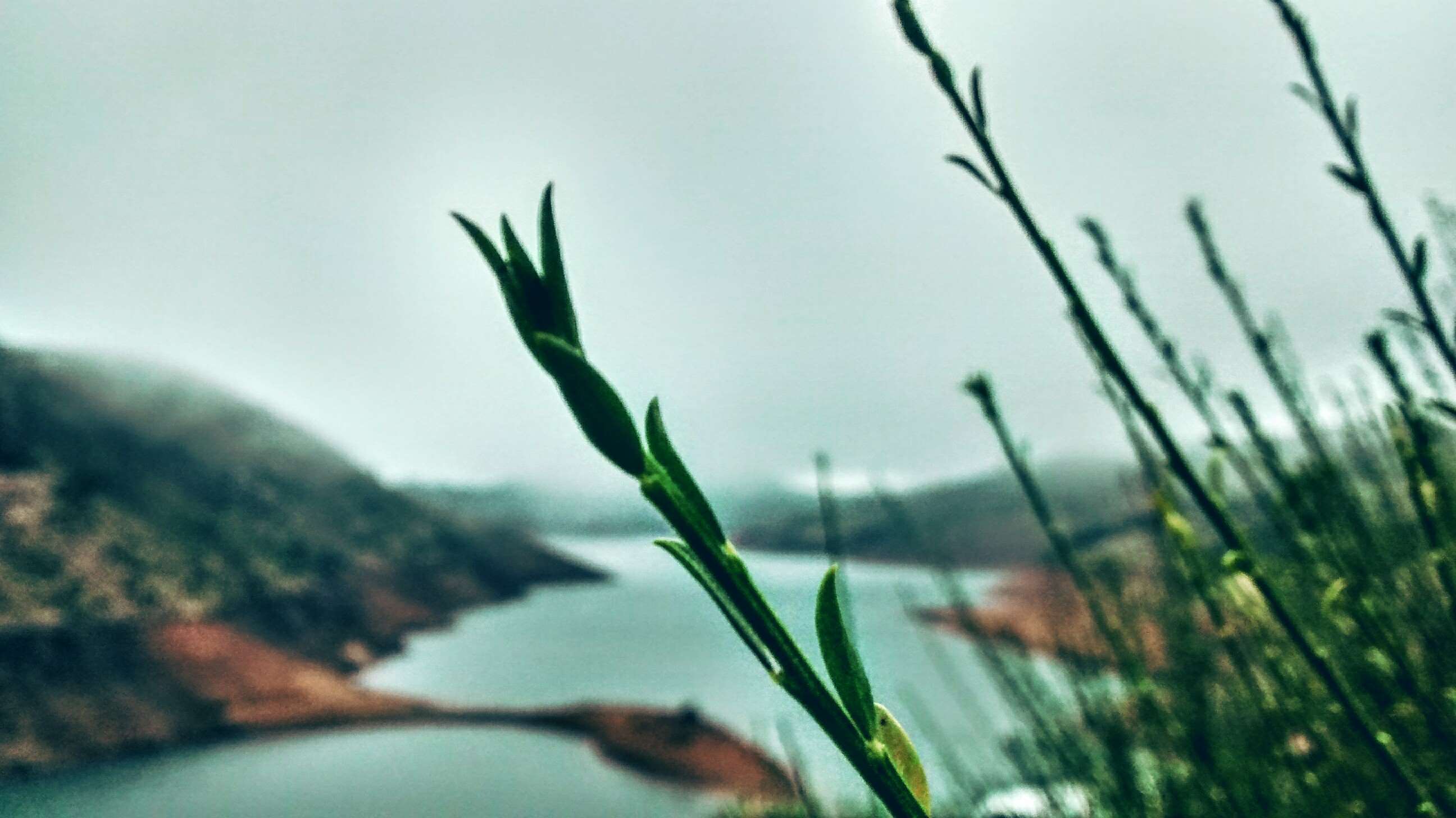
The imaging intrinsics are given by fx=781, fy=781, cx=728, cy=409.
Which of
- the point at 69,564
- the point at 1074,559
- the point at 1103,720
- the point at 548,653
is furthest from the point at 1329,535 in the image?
the point at 69,564

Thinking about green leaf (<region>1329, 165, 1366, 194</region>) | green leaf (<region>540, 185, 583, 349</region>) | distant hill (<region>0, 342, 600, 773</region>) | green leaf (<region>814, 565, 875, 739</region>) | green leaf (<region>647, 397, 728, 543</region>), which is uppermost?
distant hill (<region>0, 342, 600, 773</region>)

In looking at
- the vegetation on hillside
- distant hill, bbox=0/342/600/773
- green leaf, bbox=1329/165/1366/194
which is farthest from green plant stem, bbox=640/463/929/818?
distant hill, bbox=0/342/600/773

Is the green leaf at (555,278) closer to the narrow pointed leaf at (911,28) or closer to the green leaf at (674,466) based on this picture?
the green leaf at (674,466)

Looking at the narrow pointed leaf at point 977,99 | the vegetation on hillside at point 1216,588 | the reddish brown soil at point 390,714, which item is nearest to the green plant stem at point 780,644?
the vegetation on hillside at point 1216,588

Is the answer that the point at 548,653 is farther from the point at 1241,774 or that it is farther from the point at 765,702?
the point at 1241,774

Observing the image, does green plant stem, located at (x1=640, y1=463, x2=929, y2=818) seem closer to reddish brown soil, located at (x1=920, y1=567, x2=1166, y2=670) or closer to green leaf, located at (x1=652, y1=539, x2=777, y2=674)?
green leaf, located at (x1=652, y1=539, x2=777, y2=674)

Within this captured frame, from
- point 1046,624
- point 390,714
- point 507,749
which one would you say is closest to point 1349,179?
point 1046,624
